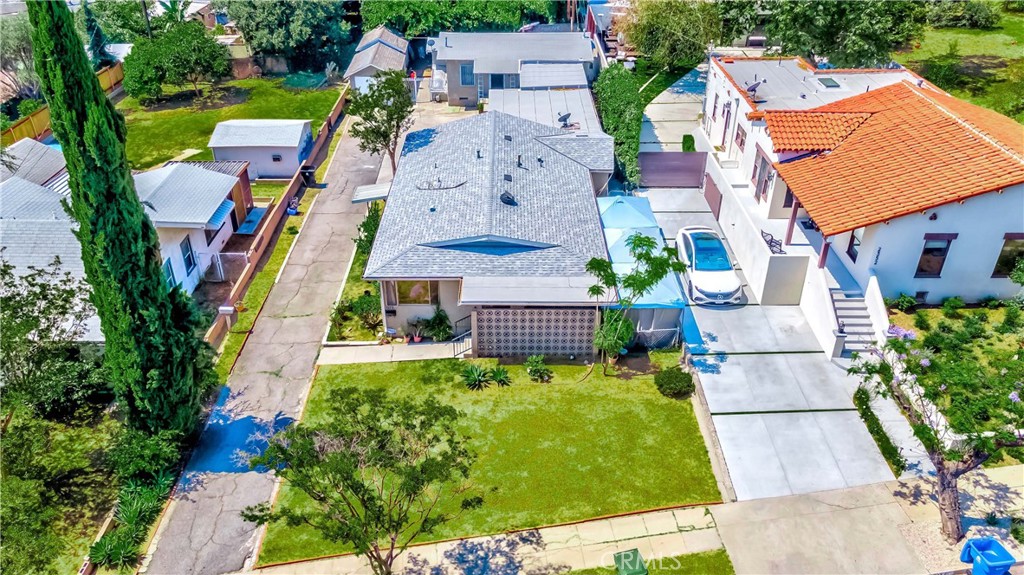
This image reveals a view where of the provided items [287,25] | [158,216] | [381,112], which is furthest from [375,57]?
[158,216]

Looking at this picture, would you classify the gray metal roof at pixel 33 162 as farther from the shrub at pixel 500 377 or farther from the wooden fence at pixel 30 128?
the shrub at pixel 500 377

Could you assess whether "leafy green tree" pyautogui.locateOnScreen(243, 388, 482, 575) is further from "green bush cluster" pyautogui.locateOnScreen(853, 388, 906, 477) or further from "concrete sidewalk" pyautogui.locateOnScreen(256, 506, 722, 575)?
"green bush cluster" pyautogui.locateOnScreen(853, 388, 906, 477)

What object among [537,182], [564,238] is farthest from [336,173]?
[564,238]

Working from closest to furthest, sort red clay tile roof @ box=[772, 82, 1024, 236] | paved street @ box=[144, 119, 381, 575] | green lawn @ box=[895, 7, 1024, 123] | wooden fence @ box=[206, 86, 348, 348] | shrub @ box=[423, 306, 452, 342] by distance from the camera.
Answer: paved street @ box=[144, 119, 381, 575]
red clay tile roof @ box=[772, 82, 1024, 236]
shrub @ box=[423, 306, 452, 342]
wooden fence @ box=[206, 86, 348, 348]
green lawn @ box=[895, 7, 1024, 123]

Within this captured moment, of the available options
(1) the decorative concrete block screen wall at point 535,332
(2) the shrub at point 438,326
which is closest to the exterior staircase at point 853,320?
(1) the decorative concrete block screen wall at point 535,332

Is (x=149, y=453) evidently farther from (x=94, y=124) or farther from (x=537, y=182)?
(x=537, y=182)

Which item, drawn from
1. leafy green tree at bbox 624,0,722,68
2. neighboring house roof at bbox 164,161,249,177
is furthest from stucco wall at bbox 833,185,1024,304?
neighboring house roof at bbox 164,161,249,177
